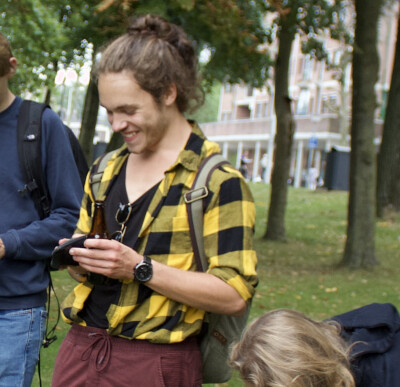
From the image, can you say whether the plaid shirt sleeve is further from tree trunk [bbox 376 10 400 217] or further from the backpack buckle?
tree trunk [bbox 376 10 400 217]

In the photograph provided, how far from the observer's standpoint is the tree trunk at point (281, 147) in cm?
1427

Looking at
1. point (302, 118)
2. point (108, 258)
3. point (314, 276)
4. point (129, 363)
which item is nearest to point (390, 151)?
point (314, 276)

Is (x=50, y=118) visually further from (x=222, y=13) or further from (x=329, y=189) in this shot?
(x=329, y=189)

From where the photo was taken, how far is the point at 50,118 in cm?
283

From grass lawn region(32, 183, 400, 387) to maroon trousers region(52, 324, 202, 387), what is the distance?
327cm

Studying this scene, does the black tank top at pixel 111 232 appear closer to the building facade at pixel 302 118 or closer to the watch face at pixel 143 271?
the watch face at pixel 143 271

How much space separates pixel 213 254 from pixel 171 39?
0.75 metres

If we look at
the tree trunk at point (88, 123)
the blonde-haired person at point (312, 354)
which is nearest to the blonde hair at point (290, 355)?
the blonde-haired person at point (312, 354)

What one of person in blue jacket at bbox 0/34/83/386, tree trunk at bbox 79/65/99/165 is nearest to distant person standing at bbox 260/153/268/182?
tree trunk at bbox 79/65/99/165

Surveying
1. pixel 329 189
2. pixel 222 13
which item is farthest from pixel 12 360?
pixel 329 189

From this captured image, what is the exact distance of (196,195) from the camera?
7.15 ft

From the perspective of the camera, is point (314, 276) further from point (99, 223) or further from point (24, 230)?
point (99, 223)

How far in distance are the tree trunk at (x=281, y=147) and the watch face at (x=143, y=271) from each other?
12.3 meters

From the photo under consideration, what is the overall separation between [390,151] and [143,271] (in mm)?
16111
